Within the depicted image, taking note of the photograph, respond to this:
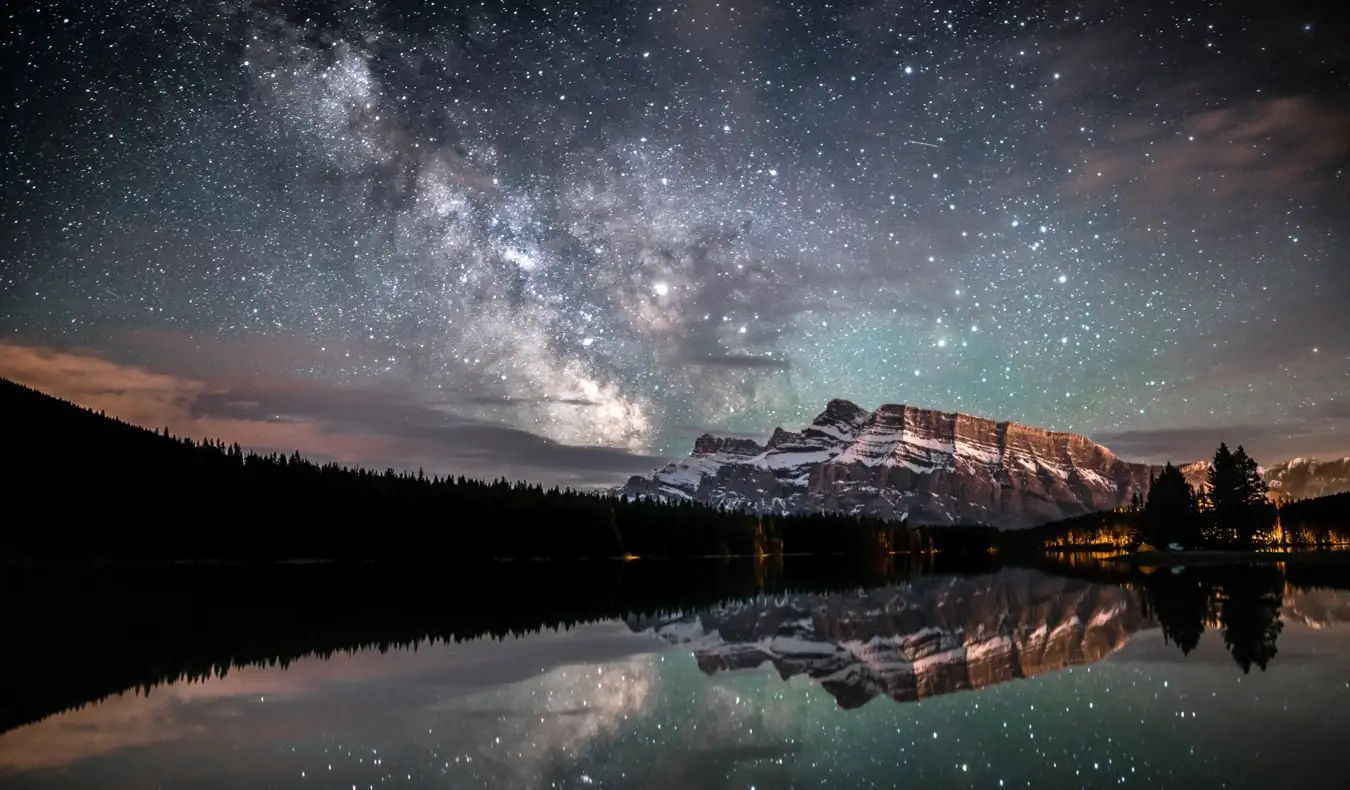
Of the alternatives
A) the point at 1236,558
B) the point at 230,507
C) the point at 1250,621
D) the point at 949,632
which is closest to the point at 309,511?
the point at 230,507

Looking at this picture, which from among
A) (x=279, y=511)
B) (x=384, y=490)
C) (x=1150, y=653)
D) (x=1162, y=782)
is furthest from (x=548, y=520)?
(x=1162, y=782)

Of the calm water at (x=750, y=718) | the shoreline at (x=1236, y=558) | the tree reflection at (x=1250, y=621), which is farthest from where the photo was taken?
the shoreline at (x=1236, y=558)

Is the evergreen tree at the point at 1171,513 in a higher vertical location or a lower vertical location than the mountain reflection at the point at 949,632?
higher

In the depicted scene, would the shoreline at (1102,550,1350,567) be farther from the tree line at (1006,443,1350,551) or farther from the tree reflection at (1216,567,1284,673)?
the tree reflection at (1216,567,1284,673)

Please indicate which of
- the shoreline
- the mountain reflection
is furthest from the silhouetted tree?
the mountain reflection

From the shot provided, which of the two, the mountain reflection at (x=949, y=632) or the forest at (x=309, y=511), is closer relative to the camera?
the mountain reflection at (x=949, y=632)

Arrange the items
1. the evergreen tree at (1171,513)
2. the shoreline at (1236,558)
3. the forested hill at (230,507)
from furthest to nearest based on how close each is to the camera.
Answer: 1. the evergreen tree at (1171,513)
2. the forested hill at (230,507)
3. the shoreline at (1236,558)

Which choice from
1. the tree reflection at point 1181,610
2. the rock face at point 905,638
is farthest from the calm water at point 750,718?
the tree reflection at point 1181,610

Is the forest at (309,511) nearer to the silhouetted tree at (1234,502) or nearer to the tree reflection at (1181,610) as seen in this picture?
the silhouetted tree at (1234,502)
